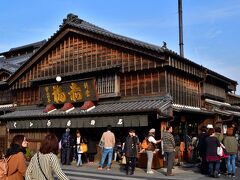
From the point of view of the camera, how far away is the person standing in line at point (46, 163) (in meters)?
5.00

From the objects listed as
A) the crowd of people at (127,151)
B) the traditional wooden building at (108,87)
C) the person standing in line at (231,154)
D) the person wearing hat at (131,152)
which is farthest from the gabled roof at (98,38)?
the person standing in line at (231,154)

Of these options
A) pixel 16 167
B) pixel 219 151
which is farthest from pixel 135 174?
pixel 16 167

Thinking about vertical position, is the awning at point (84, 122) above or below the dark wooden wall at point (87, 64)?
below

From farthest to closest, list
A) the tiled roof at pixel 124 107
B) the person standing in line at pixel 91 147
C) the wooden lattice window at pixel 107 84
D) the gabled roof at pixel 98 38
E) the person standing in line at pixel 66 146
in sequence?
the wooden lattice window at pixel 107 84
the person standing in line at pixel 91 147
the person standing in line at pixel 66 146
the gabled roof at pixel 98 38
the tiled roof at pixel 124 107

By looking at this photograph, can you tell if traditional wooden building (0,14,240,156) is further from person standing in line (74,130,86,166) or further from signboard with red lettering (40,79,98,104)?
person standing in line (74,130,86,166)

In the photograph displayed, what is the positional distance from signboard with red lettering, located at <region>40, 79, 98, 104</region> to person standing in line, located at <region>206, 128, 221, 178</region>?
7963 mm

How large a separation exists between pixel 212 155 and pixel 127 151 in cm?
347

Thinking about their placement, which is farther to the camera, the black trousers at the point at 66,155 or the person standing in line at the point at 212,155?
the black trousers at the point at 66,155

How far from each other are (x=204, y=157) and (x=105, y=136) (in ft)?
15.4

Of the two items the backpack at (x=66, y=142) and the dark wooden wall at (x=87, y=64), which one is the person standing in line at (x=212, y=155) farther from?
the backpack at (x=66, y=142)

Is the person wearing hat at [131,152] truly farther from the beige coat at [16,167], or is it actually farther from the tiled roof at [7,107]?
the tiled roof at [7,107]

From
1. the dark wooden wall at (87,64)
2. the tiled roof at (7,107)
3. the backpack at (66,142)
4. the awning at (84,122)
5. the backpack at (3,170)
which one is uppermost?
the dark wooden wall at (87,64)

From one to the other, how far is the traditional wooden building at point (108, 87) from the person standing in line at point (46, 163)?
9803mm

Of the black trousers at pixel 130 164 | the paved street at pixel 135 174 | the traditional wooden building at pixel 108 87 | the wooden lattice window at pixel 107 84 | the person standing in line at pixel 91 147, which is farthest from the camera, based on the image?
the wooden lattice window at pixel 107 84
